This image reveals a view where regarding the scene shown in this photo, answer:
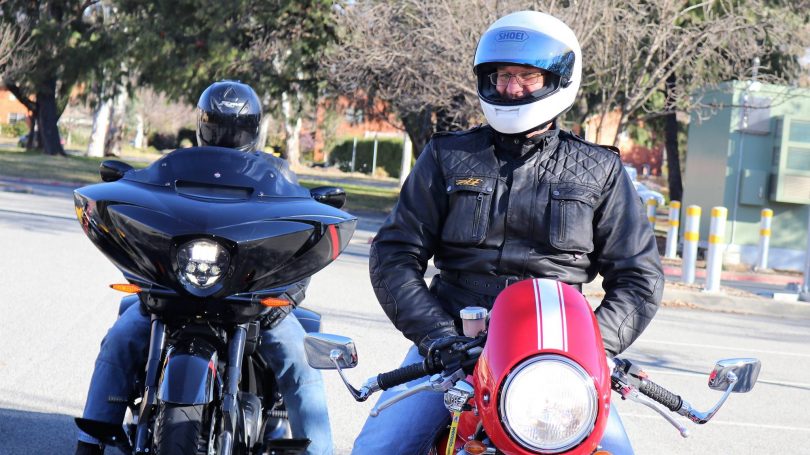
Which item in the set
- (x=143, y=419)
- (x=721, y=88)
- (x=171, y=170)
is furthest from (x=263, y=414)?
(x=721, y=88)

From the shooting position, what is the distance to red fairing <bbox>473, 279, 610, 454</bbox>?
7.60 ft

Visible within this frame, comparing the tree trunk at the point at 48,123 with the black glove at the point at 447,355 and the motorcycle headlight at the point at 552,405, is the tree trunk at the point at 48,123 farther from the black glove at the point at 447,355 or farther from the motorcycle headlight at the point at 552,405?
the motorcycle headlight at the point at 552,405

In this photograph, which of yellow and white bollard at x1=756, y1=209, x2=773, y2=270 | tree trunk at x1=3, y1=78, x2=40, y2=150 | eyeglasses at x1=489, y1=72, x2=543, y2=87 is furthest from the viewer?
tree trunk at x1=3, y1=78, x2=40, y2=150

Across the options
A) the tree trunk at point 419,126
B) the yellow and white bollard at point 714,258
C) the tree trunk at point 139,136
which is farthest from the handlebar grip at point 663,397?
the tree trunk at point 139,136

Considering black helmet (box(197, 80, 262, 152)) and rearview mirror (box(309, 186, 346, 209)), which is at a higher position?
black helmet (box(197, 80, 262, 152))

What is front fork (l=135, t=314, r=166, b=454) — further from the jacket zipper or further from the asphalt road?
the asphalt road

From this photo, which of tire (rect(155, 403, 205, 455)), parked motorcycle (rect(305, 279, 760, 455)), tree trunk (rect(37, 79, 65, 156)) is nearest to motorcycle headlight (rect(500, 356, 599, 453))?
parked motorcycle (rect(305, 279, 760, 455))

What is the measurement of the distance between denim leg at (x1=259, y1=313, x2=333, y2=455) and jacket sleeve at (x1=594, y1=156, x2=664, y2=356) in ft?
5.35

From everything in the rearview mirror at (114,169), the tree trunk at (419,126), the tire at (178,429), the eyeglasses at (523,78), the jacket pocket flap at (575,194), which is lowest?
the tire at (178,429)

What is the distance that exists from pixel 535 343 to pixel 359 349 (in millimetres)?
6778

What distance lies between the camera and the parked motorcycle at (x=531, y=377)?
89.2 inches

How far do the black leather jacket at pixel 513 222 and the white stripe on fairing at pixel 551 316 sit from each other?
83 centimetres

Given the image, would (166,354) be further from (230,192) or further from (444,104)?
(444,104)

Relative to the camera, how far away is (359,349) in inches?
356
